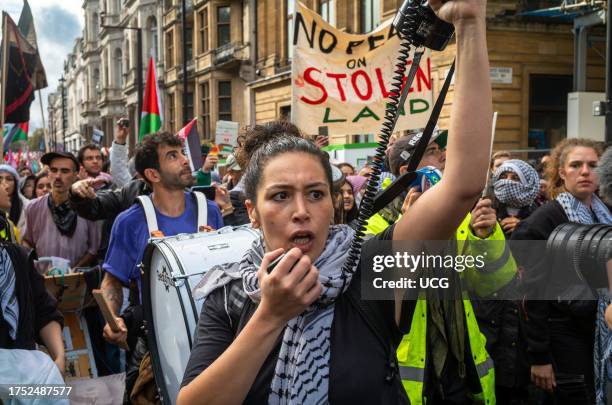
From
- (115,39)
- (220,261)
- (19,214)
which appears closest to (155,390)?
(220,261)

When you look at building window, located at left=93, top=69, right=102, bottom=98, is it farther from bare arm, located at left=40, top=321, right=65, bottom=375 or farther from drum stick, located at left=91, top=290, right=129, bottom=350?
bare arm, located at left=40, top=321, right=65, bottom=375

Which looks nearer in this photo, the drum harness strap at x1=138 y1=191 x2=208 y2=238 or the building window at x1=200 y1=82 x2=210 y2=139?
the drum harness strap at x1=138 y1=191 x2=208 y2=238

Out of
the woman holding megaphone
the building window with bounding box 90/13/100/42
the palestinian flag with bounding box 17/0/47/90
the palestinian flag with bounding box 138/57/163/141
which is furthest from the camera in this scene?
the building window with bounding box 90/13/100/42

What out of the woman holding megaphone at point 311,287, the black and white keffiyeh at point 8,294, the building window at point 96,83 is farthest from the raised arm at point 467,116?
the building window at point 96,83

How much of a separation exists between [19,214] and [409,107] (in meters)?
3.88

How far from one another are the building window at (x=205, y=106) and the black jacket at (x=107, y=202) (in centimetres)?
2734

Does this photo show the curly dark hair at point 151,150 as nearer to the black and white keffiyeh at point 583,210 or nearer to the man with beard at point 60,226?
the man with beard at point 60,226

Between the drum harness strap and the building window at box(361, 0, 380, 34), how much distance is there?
52.6 ft

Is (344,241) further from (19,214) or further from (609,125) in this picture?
(609,125)

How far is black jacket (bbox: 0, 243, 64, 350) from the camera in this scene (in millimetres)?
2754

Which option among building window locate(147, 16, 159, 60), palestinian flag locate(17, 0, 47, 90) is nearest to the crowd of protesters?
palestinian flag locate(17, 0, 47, 90)

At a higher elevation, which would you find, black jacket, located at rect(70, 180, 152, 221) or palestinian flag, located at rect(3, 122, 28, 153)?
palestinian flag, located at rect(3, 122, 28, 153)

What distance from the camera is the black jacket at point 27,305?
275cm

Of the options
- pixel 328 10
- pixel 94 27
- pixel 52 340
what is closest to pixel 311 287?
pixel 52 340
